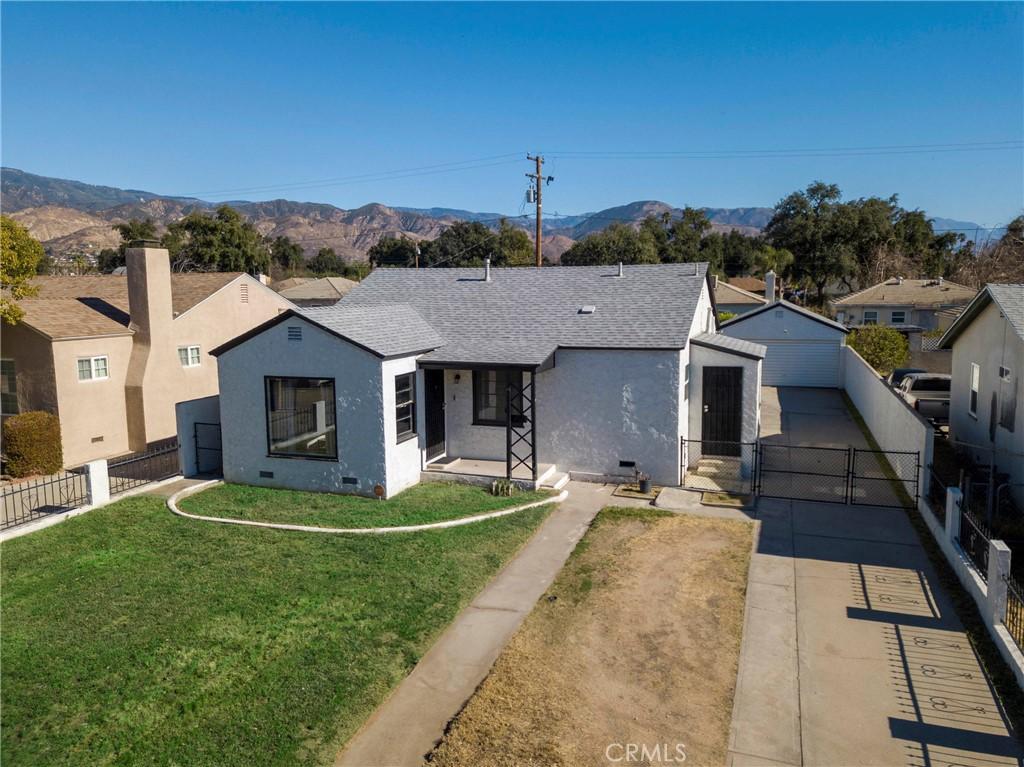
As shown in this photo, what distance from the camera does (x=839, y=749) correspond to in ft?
22.6

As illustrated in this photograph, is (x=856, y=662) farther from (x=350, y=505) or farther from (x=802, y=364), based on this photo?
(x=802, y=364)

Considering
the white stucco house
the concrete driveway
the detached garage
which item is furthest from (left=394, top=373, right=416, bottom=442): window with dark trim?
the detached garage

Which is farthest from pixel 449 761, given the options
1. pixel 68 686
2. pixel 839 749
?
pixel 68 686

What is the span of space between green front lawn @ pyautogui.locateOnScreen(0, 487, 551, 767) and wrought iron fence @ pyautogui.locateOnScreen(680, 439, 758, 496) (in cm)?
429

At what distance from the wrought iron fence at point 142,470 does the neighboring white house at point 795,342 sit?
2336 cm

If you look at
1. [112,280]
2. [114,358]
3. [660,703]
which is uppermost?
[112,280]

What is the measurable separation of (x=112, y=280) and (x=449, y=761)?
85.4 feet

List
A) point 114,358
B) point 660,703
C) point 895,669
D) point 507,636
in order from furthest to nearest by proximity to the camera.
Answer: point 114,358 → point 507,636 → point 895,669 → point 660,703

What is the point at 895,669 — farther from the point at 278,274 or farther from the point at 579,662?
the point at 278,274

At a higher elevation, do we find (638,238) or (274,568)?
(638,238)

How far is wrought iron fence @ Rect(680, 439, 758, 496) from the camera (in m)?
15.8

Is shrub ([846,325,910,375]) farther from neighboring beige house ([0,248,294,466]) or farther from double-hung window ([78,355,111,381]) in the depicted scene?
double-hung window ([78,355,111,381])

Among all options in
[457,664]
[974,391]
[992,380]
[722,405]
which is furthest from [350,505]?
[974,391]

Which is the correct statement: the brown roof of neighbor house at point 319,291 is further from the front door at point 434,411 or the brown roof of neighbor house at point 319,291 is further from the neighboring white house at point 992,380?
the neighboring white house at point 992,380
